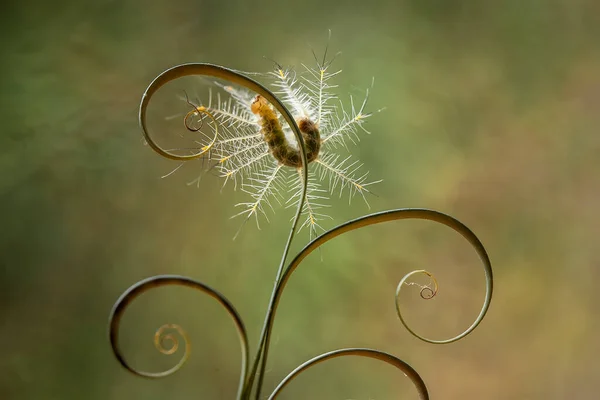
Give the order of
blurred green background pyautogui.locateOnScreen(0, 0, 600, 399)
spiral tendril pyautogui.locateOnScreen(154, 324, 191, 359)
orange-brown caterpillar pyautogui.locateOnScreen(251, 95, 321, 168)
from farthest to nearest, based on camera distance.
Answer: blurred green background pyautogui.locateOnScreen(0, 0, 600, 399)
orange-brown caterpillar pyautogui.locateOnScreen(251, 95, 321, 168)
spiral tendril pyautogui.locateOnScreen(154, 324, 191, 359)

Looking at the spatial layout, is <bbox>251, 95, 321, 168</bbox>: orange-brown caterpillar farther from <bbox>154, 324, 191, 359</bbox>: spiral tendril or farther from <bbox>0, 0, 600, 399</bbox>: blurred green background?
<bbox>0, 0, 600, 399</bbox>: blurred green background

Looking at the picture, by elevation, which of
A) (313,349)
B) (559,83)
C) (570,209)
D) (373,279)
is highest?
(559,83)

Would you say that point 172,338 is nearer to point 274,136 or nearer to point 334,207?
point 274,136

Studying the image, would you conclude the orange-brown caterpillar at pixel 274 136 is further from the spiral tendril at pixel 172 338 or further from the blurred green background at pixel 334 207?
the blurred green background at pixel 334 207

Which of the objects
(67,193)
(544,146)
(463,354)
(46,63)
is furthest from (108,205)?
(544,146)

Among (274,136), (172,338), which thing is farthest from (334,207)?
(172,338)

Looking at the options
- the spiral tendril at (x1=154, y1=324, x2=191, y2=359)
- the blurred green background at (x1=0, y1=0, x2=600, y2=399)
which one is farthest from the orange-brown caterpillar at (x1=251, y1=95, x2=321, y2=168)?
the blurred green background at (x1=0, y1=0, x2=600, y2=399)

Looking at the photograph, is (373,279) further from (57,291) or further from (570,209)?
(57,291)

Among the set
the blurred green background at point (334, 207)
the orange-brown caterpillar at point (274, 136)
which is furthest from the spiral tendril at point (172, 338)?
the blurred green background at point (334, 207)

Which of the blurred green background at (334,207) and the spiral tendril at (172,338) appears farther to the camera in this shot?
the blurred green background at (334,207)
